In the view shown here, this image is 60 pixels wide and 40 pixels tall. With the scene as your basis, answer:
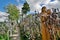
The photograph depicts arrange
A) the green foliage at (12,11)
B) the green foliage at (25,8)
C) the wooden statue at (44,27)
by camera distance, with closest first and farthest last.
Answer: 1. the wooden statue at (44,27)
2. the green foliage at (12,11)
3. the green foliage at (25,8)

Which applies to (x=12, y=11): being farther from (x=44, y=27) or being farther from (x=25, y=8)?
(x=44, y=27)

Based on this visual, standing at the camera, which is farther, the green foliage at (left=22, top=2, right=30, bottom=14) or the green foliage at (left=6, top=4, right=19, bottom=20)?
the green foliage at (left=22, top=2, right=30, bottom=14)

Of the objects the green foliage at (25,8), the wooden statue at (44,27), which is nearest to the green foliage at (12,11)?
the green foliage at (25,8)

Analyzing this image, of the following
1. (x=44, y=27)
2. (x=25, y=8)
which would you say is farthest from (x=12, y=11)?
(x=44, y=27)

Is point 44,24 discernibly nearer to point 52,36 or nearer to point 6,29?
point 52,36

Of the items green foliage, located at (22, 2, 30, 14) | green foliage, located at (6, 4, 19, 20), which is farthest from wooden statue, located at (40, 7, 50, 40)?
green foliage, located at (22, 2, 30, 14)

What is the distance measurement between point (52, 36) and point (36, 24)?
14.2ft

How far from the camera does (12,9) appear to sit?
11.3 meters

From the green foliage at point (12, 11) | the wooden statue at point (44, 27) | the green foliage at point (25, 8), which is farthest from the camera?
the green foliage at point (25, 8)

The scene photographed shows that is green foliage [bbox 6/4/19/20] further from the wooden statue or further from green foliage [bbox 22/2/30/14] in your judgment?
the wooden statue

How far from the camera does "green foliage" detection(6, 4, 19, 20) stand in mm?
10859

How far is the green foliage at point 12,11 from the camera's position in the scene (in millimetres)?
10859

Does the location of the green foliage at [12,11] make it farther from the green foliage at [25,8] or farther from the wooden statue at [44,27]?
the wooden statue at [44,27]

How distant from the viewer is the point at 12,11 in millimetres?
11164
